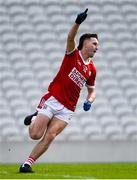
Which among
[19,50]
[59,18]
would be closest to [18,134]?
[19,50]

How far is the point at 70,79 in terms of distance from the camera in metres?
8.52

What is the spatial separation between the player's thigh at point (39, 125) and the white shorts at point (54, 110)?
0.05 metres

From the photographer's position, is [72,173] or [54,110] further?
[72,173]

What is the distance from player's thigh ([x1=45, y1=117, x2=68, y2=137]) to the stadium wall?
368cm

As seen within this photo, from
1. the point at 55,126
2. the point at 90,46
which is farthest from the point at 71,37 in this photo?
the point at 55,126

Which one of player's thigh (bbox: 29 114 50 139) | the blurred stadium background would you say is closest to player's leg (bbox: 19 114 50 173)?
player's thigh (bbox: 29 114 50 139)

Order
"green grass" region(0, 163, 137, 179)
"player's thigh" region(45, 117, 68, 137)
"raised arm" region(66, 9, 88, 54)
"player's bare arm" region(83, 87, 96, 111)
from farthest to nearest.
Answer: "player's bare arm" region(83, 87, 96, 111)
"player's thigh" region(45, 117, 68, 137)
"raised arm" region(66, 9, 88, 54)
"green grass" region(0, 163, 137, 179)

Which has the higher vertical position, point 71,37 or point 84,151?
point 71,37

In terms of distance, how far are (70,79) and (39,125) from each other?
24.0 inches

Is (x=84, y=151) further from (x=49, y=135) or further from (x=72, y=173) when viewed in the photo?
(x=49, y=135)

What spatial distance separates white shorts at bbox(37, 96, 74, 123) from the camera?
27.9ft

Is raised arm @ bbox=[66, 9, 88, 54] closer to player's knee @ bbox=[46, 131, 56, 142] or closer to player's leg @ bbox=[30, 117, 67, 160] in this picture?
player's leg @ bbox=[30, 117, 67, 160]

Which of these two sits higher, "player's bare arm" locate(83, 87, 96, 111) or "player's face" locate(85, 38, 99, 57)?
"player's face" locate(85, 38, 99, 57)

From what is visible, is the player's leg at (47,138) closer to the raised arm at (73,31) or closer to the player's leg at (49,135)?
the player's leg at (49,135)
